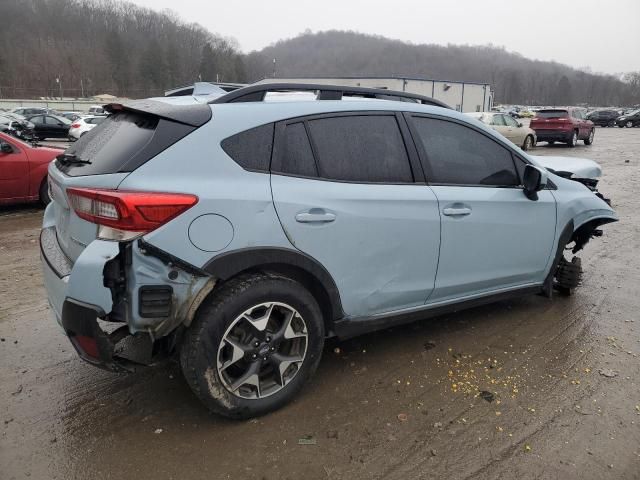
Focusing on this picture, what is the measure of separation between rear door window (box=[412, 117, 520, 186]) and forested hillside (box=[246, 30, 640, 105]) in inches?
4949

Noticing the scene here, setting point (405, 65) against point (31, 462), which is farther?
point (405, 65)

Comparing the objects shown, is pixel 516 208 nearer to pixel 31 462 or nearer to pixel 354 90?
pixel 354 90

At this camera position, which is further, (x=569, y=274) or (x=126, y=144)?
(x=569, y=274)

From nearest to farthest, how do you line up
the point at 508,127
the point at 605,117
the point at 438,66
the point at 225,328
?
the point at 225,328 → the point at 508,127 → the point at 605,117 → the point at 438,66

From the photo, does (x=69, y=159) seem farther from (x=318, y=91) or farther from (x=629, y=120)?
(x=629, y=120)

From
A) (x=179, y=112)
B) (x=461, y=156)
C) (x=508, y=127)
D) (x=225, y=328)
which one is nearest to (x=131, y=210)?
(x=179, y=112)

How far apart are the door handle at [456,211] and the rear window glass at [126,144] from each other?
1.67m

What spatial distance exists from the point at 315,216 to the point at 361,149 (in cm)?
59

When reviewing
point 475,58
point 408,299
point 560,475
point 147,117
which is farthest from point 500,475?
point 475,58

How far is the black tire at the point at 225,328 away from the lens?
2570mm

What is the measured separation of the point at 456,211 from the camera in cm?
336

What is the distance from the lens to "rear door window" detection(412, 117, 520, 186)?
11.1 ft

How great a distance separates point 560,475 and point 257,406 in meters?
1.56

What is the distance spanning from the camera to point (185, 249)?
244 centimetres
